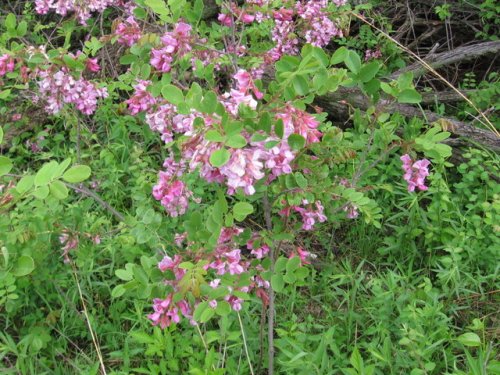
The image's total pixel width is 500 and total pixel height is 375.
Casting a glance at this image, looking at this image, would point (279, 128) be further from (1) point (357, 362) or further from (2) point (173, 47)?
(1) point (357, 362)

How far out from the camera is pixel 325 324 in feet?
8.63

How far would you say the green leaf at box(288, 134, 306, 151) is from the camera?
1.44 metres

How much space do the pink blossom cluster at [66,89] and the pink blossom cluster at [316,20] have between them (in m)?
1.57

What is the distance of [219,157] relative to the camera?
1327 mm

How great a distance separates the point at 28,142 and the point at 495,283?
11.1 feet

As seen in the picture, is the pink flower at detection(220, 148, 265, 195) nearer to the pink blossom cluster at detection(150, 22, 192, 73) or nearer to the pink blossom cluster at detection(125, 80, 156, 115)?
the pink blossom cluster at detection(150, 22, 192, 73)

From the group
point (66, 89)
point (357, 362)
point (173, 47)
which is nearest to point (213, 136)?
point (173, 47)

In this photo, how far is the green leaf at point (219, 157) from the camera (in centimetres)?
131

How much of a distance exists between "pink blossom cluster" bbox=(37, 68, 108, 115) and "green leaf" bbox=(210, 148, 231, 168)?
1567 millimetres

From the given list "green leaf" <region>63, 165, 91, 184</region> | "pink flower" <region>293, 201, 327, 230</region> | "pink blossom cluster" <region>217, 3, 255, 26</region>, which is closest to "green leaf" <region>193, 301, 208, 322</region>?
"green leaf" <region>63, 165, 91, 184</region>

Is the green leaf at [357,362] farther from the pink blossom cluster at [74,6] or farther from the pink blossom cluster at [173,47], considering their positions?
the pink blossom cluster at [74,6]

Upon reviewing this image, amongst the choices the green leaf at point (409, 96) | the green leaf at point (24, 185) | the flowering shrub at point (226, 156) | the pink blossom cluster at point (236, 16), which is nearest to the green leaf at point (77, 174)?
the flowering shrub at point (226, 156)

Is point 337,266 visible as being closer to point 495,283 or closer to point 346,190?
point 495,283

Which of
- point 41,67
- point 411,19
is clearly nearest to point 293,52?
point 411,19
